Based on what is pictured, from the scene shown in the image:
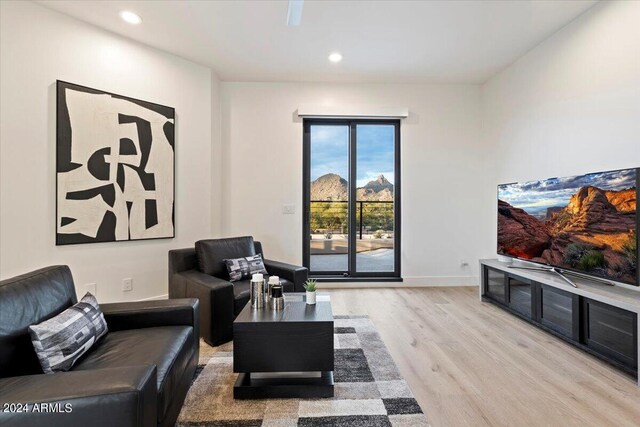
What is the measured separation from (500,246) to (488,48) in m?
2.32

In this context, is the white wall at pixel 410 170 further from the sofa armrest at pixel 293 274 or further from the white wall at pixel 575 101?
the sofa armrest at pixel 293 274

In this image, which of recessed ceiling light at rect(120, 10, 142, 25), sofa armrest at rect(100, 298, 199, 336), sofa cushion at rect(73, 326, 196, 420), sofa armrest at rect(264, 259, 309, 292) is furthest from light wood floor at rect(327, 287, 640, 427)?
recessed ceiling light at rect(120, 10, 142, 25)

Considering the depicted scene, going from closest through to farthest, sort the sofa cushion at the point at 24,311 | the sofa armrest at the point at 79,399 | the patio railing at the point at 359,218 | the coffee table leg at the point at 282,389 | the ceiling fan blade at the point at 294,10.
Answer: the sofa armrest at the point at 79,399
the sofa cushion at the point at 24,311
the coffee table leg at the point at 282,389
the ceiling fan blade at the point at 294,10
the patio railing at the point at 359,218

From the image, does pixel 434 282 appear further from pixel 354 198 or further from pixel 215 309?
pixel 215 309

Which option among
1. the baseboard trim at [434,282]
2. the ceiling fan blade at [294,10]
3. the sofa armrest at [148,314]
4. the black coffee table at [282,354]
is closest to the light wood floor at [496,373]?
the black coffee table at [282,354]

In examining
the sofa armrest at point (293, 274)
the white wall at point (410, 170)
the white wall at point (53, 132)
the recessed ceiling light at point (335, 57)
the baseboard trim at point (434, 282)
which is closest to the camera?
the white wall at point (53, 132)

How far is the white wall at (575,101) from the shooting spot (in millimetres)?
2590

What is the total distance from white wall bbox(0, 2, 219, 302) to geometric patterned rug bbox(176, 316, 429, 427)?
5.78ft

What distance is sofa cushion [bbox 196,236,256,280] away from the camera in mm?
3215

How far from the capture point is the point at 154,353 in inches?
62.4

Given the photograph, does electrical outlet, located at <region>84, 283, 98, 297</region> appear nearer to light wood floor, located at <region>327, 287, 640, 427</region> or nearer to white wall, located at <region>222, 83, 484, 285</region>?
white wall, located at <region>222, 83, 484, 285</region>

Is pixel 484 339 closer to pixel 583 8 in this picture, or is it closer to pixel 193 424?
pixel 193 424

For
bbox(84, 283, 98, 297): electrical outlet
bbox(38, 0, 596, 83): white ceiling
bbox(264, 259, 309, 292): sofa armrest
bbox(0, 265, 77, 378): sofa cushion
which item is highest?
bbox(38, 0, 596, 83): white ceiling

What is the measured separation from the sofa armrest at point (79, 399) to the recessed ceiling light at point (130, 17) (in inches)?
124
